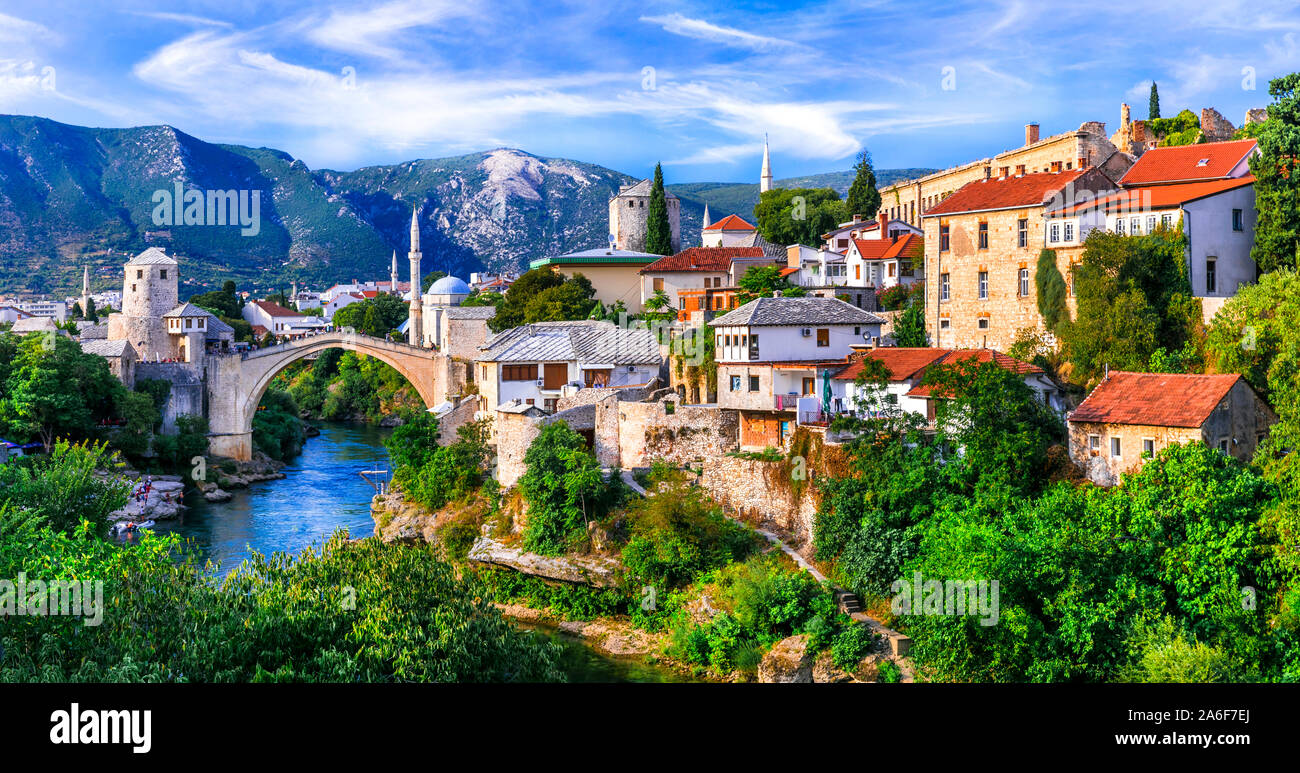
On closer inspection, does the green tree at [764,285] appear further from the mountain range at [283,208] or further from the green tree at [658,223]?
the mountain range at [283,208]

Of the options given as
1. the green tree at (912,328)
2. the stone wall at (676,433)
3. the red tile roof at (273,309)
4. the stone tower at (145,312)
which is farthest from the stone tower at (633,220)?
the red tile roof at (273,309)

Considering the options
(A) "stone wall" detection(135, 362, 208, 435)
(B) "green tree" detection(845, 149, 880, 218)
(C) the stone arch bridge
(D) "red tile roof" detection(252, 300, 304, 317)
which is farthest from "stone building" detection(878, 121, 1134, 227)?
(D) "red tile roof" detection(252, 300, 304, 317)

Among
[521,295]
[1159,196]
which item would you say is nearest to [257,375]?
[521,295]

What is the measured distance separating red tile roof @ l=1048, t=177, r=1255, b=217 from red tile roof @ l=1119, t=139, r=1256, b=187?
0.55m

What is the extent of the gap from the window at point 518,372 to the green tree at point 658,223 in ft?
67.8

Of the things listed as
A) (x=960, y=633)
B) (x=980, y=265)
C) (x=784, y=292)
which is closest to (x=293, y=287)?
(x=784, y=292)

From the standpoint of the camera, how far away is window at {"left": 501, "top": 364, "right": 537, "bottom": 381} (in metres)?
36.1

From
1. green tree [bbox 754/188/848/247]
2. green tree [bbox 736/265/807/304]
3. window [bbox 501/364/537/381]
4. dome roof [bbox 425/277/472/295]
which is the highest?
green tree [bbox 754/188/848/247]

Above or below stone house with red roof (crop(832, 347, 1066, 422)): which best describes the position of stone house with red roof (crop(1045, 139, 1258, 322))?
above

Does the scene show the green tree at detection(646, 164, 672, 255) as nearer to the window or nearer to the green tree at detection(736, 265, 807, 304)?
the green tree at detection(736, 265, 807, 304)

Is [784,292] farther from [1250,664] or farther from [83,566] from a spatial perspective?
[83,566]

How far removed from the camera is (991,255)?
29.6m

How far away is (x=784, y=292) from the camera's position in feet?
118

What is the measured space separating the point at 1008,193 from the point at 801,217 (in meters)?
20.3
